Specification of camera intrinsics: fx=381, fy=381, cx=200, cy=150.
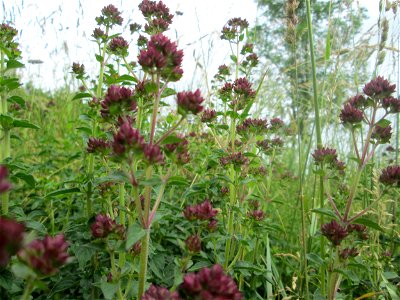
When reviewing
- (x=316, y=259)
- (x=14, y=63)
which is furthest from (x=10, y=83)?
(x=316, y=259)

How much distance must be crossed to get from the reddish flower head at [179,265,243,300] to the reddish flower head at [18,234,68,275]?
0.26m

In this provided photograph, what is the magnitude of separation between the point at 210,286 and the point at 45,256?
333 mm

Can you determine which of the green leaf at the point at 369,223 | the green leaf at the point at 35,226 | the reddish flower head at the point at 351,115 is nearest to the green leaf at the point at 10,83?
the green leaf at the point at 35,226

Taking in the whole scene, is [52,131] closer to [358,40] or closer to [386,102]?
[358,40]

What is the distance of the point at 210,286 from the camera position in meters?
0.79

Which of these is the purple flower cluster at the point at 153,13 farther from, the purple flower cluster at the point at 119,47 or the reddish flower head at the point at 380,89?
the reddish flower head at the point at 380,89

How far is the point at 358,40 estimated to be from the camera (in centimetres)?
319

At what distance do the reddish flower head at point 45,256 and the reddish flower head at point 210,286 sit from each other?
26 cm

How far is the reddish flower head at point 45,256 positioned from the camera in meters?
0.73

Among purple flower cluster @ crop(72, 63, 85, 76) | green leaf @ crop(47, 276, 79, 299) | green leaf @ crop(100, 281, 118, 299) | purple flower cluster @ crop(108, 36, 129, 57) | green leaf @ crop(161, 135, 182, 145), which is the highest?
purple flower cluster @ crop(108, 36, 129, 57)

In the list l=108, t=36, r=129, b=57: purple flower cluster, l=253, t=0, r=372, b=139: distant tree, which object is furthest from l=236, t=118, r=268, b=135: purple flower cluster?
l=108, t=36, r=129, b=57: purple flower cluster

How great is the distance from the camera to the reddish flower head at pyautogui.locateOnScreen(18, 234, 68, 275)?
725 mm

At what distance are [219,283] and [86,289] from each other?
3.48 ft

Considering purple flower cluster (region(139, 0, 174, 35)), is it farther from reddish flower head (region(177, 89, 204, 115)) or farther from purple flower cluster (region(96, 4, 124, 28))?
reddish flower head (region(177, 89, 204, 115))
